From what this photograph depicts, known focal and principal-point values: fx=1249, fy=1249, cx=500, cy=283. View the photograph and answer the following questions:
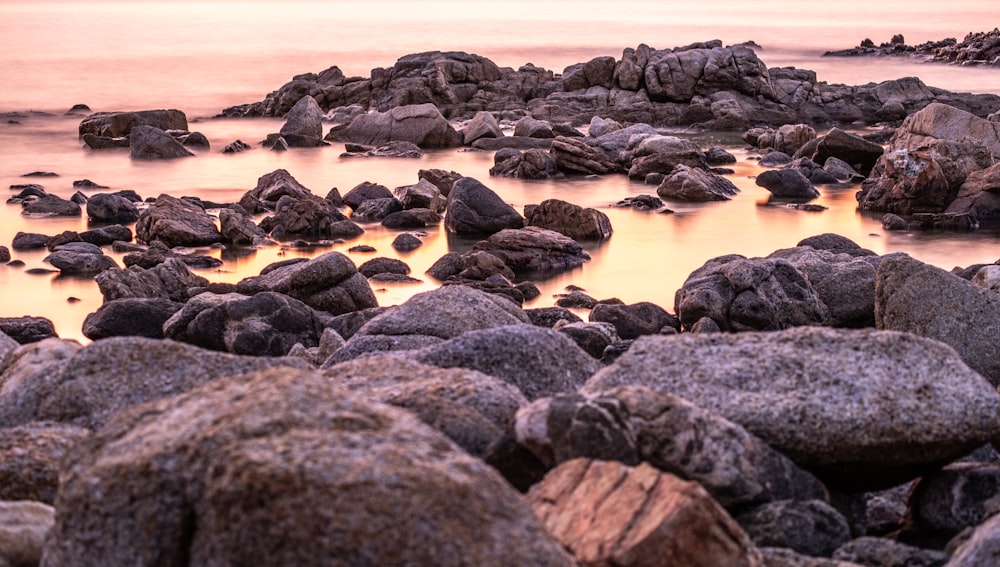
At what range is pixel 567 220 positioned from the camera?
19031 millimetres

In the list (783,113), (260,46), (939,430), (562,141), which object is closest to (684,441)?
(939,430)

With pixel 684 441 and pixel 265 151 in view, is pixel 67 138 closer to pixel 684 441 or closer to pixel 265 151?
pixel 265 151

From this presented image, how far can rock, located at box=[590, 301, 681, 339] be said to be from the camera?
12.8 metres

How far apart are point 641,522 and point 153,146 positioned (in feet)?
88.5

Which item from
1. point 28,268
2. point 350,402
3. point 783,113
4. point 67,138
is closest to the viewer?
point 350,402

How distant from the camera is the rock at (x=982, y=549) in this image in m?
4.04

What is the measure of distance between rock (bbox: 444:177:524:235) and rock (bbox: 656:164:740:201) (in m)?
5.44

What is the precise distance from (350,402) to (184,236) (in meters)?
14.6

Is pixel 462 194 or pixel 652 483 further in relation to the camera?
pixel 462 194

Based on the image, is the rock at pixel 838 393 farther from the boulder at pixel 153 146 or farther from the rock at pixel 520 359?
the boulder at pixel 153 146

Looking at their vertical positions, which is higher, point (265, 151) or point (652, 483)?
point (652, 483)

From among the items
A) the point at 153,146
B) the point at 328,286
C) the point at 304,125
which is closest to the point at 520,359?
the point at 328,286

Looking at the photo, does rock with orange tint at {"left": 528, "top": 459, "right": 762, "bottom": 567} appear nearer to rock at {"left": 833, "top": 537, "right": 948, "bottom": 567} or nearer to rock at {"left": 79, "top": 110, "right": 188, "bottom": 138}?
rock at {"left": 833, "top": 537, "right": 948, "bottom": 567}

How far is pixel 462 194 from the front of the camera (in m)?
19.3
